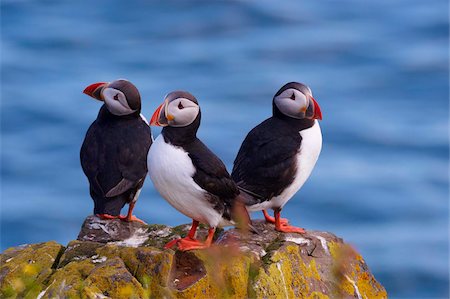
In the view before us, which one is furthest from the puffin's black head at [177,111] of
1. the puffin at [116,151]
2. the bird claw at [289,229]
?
the puffin at [116,151]

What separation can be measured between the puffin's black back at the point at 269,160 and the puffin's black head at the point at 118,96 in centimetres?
90

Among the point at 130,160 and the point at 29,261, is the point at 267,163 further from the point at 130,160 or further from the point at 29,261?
the point at 29,261

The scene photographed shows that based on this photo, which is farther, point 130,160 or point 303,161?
point 130,160

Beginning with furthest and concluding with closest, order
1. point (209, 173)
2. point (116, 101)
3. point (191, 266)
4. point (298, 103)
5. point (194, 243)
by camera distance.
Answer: point (116, 101)
point (298, 103)
point (209, 173)
point (194, 243)
point (191, 266)

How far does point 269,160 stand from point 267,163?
3cm

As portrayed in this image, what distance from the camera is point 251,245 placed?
7.04m

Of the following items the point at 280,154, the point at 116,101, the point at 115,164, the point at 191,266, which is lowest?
the point at 191,266

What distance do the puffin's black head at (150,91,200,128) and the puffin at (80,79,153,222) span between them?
1185mm

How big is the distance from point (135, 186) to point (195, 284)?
74.3 inches

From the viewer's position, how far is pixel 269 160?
7875 mm

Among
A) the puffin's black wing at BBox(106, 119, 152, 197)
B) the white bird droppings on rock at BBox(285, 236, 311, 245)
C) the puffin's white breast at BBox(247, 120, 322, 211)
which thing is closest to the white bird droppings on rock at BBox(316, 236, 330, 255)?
the white bird droppings on rock at BBox(285, 236, 311, 245)

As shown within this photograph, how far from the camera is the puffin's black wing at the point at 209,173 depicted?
22.9 feet

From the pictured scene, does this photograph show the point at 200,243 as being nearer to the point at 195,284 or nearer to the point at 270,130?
the point at 195,284

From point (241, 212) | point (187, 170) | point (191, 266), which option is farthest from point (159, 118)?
point (191, 266)
